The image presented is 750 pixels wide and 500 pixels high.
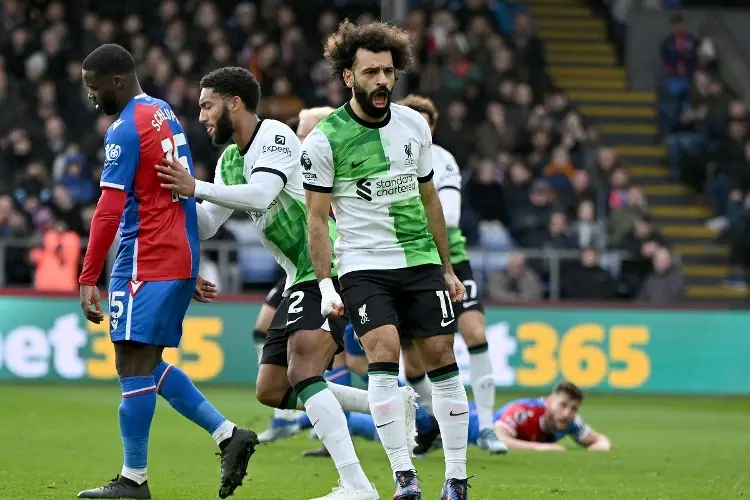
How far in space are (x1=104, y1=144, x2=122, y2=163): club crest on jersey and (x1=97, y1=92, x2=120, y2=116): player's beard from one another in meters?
0.26

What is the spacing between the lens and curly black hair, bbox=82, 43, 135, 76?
26.9ft

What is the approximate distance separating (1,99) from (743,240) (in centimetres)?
1152

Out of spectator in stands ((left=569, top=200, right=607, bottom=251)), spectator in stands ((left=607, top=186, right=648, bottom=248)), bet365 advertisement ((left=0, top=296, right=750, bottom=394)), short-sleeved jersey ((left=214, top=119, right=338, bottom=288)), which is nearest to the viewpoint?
short-sleeved jersey ((left=214, top=119, right=338, bottom=288))

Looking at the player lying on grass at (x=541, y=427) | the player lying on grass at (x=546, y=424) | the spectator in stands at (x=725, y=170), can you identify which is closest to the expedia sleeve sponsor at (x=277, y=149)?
the player lying on grass at (x=546, y=424)

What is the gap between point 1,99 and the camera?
21938 millimetres

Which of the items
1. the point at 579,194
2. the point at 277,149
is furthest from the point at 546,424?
the point at 579,194

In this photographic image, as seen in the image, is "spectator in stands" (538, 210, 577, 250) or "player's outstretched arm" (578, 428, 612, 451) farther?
"spectator in stands" (538, 210, 577, 250)

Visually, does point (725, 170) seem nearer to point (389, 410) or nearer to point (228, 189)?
point (228, 189)

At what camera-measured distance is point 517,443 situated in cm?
1217

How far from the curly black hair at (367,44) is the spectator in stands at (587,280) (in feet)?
41.9

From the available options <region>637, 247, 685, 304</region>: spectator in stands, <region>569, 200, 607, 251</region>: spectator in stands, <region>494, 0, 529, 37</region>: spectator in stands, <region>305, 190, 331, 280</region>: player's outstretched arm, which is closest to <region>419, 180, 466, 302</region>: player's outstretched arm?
<region>305, 190, 331, 280</region>: player's outstretched arm

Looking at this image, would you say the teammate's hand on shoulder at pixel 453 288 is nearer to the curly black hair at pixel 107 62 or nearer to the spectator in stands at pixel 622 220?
the curly black hair at pixel 107 62

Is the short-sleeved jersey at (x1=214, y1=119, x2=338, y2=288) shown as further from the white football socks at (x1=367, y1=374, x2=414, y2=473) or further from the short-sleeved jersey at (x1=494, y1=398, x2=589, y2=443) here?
the short-sleeved jersey at (x1=494, y1=398, x2=589, y2=443)

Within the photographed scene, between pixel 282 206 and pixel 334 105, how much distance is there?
554 inches
